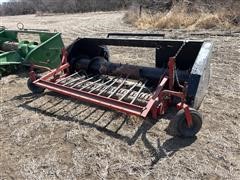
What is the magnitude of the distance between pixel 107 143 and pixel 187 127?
0.93m

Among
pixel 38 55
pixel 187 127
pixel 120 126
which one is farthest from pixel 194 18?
pixel 187 127

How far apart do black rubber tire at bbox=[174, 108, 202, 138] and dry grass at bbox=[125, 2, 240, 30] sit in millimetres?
6773

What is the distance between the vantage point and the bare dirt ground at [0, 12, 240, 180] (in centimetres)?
304

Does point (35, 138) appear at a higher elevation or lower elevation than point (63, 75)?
lower

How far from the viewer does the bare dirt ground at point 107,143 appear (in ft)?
9.96

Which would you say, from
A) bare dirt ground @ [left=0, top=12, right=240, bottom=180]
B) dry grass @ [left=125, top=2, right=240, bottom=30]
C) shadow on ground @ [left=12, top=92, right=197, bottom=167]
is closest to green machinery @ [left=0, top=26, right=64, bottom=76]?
shadow on ground @ [left=12, top=92, right=197, bottom=167]

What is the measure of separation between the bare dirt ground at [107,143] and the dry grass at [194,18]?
544cm

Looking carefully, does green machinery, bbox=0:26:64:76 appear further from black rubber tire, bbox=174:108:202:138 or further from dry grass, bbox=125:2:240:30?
dry grass, bbox=125:2:240:30

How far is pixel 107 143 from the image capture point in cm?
348

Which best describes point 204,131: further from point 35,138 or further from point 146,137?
point 35,138


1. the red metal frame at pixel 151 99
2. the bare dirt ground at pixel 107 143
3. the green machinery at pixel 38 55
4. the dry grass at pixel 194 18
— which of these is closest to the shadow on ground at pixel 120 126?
the bare dirt ground at pixel 107 143

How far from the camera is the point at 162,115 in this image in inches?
157

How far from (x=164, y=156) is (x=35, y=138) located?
5.27 ft

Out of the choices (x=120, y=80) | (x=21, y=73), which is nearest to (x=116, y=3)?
(x=21, y=73)
